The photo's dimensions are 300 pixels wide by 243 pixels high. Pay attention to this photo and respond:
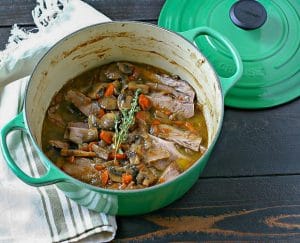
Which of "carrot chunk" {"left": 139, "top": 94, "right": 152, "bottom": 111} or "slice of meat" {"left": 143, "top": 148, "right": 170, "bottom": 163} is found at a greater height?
"carrot chunk" {"left": 139, "top": 94, "right": 152, "bottom": 111}

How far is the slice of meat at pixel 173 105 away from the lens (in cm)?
159

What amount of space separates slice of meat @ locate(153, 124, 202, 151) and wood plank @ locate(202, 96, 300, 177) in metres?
0.08

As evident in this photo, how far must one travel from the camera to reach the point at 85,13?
1763 mm

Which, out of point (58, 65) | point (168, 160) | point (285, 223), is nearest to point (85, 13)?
point (58, 65)

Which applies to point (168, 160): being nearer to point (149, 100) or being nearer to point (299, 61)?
point (149, 100)

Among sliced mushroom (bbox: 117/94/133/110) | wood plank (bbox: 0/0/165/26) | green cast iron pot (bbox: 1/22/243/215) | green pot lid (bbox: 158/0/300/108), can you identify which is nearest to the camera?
green cast iron pot (bbox: 1/22/243/215)

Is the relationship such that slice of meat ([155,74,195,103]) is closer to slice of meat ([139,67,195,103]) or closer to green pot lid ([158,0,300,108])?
slice of meat ([139,67,195,103])

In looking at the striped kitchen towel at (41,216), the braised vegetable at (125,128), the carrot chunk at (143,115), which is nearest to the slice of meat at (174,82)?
the braised vegetable at (125,128)

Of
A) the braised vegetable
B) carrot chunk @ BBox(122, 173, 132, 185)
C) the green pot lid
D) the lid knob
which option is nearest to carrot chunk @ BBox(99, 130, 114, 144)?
the braised vegetable

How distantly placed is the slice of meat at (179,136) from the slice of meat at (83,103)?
164 millimetres

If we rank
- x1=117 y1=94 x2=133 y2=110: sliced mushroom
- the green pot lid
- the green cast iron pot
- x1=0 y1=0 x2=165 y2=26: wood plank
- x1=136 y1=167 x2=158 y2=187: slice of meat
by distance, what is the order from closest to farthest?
1. the green cast iron pot
2. x1=136 y1=167 x2=158 y2=187: slice of meat
3. x1=117 y1=94 x2=133 y2=110: sliced mushroom
4. the green pot lid
5. x1=0 y1=0 x2=165 y2=26: wood plank

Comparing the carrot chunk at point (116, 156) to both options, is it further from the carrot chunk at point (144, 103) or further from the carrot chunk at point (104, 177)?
the carrot chunk at point (144, 103)

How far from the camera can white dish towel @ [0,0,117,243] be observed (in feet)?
4.86

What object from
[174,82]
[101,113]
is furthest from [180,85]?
[101,113]
